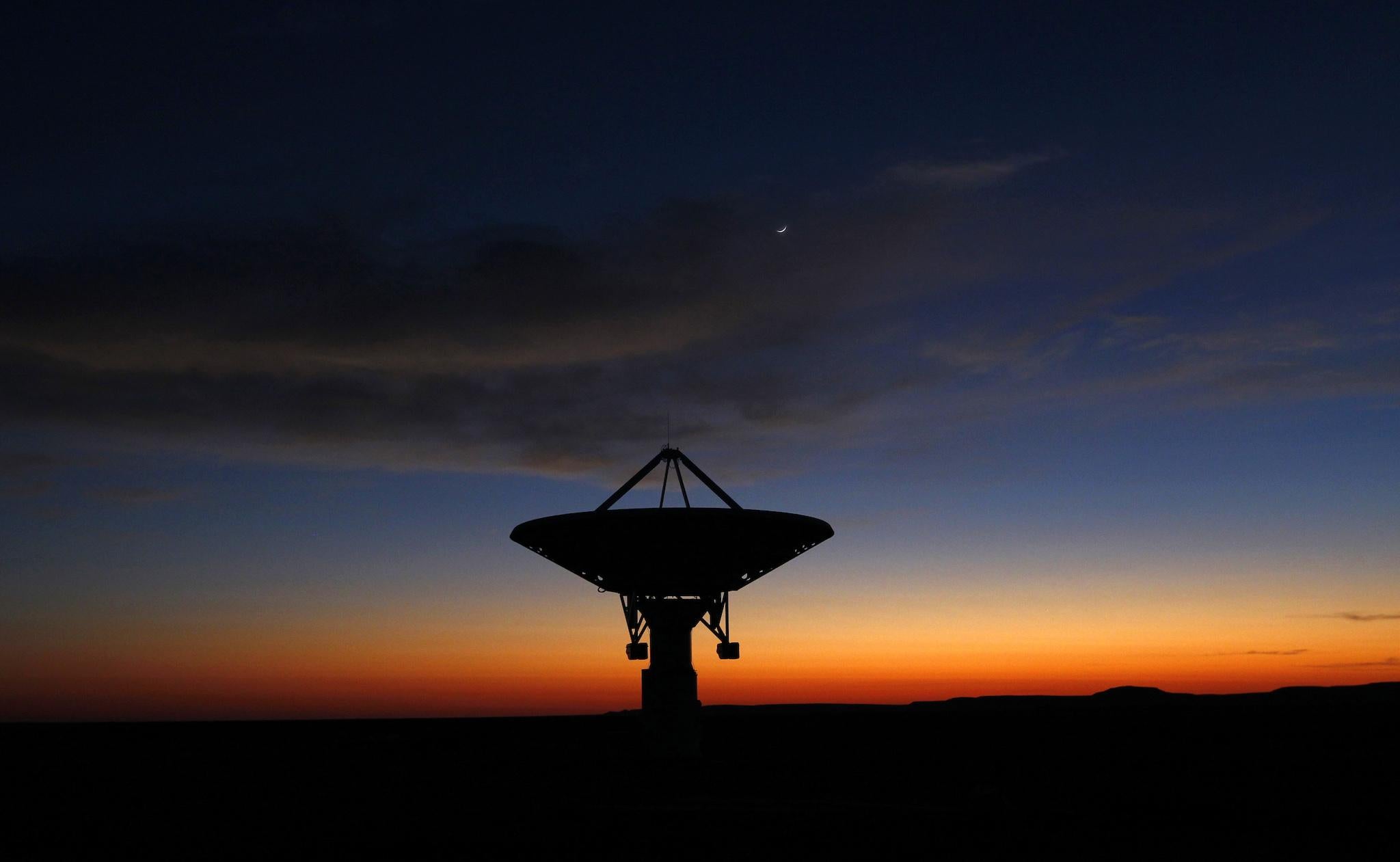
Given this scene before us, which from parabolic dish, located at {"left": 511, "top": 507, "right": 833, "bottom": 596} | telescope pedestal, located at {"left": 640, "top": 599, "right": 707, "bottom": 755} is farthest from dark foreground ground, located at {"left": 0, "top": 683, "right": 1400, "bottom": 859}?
parabolic dish, located at {"left": 511, "top": 507, "right": 833, "bottom": 596}

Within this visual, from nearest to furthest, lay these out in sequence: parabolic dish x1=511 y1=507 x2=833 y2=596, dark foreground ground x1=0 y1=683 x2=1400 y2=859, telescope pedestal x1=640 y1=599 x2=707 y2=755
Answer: dark foreground ground x1=0 y1=683 x2=1400 y2=859, parabolic dish x1=511 y1=507 x2=833 y2=596, telescope pedestal x1=640 y1=599 x2=707 y2=755

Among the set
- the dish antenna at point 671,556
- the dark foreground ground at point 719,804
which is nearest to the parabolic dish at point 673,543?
the dish antenna at point 671,556

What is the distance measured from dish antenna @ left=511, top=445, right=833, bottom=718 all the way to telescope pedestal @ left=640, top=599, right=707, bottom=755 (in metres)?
0.05

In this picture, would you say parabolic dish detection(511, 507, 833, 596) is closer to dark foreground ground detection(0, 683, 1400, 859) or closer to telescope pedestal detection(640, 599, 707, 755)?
telescope pedestal detection(640, 599, 707, 755)

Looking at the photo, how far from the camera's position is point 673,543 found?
56031 millimetres

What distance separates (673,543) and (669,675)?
991 centimetres

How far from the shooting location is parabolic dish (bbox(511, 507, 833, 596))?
54875 mm

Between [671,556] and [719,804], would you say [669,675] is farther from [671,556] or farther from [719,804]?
[719,804]

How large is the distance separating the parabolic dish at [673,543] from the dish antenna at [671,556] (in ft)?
0.15

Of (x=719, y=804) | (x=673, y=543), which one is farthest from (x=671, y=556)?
(x=719, y=804)

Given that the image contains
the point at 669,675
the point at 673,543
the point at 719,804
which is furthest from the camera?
the point at 669,675

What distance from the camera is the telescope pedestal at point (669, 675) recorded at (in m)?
62.4

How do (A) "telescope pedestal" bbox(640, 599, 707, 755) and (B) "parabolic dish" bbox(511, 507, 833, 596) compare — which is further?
(A) "telescope pedestal" bbox(640, 599, 707, 755)

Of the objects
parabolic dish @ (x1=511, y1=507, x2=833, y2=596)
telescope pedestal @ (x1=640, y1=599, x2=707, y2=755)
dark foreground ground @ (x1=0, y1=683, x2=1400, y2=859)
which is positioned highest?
parabolic dish @ (x1=511, y1=507, x2=833, y2=596)
